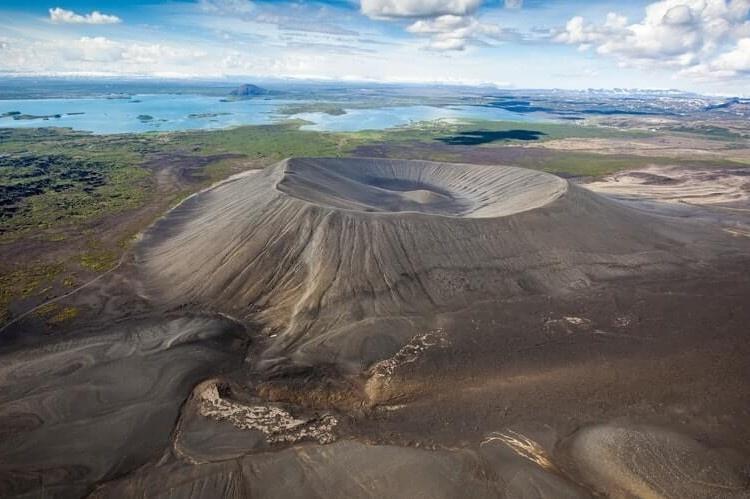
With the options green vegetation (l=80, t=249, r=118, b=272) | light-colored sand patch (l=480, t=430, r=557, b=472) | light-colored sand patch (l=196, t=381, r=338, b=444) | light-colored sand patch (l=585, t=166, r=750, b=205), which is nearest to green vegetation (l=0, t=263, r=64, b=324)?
green vegetation (l=80, t=249, r=118, b=272)

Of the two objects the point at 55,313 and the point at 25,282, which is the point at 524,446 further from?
the point at 25,282

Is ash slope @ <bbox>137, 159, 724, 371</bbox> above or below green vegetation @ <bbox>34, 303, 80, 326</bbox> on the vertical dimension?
above

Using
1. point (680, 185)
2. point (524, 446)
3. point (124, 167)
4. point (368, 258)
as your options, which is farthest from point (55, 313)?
point (680, 185)

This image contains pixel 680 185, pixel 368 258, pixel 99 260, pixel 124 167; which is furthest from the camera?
pixel 124 167

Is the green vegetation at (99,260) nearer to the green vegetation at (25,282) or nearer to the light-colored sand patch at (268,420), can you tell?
the green vegetation at (25,282)

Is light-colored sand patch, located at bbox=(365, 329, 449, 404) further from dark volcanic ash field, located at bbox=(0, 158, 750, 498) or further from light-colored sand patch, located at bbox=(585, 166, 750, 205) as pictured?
light-colored sand patch, located at bbox=(585, 166, 750, 205)

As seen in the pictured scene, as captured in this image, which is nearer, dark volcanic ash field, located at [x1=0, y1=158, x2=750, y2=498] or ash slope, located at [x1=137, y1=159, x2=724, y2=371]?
dark volcanic ash field, located at [x1=0, y1=158, x2=750, y2=498]
